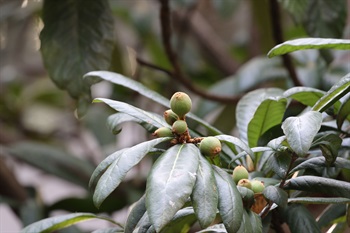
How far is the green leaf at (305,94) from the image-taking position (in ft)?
2.20

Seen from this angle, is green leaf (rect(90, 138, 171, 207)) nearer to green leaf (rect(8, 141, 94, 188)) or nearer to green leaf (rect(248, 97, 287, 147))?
green leaf (rect(248, 97, 287, 147))

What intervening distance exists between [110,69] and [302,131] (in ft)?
2.59

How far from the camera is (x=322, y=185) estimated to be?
1.95 feet

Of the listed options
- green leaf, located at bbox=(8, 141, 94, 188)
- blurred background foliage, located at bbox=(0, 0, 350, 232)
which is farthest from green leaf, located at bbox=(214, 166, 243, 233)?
green leaf, located at bbox=(8, 141, 94, 188)

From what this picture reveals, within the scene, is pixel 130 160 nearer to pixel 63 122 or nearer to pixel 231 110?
pixel 231 110

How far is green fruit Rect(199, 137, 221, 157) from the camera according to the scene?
0.55 metres

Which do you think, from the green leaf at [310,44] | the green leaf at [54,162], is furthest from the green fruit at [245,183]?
the green leaf at [54,162]

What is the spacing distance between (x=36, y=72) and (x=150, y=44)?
1.10 m

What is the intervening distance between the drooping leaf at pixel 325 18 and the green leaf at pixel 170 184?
53 centimetres

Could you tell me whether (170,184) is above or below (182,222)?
above

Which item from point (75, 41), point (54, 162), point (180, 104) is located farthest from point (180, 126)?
point (54, 162)

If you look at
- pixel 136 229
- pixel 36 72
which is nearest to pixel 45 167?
pixel 136 229

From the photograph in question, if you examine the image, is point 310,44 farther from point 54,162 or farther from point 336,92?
point 54,162

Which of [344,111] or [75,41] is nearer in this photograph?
[344,111]
